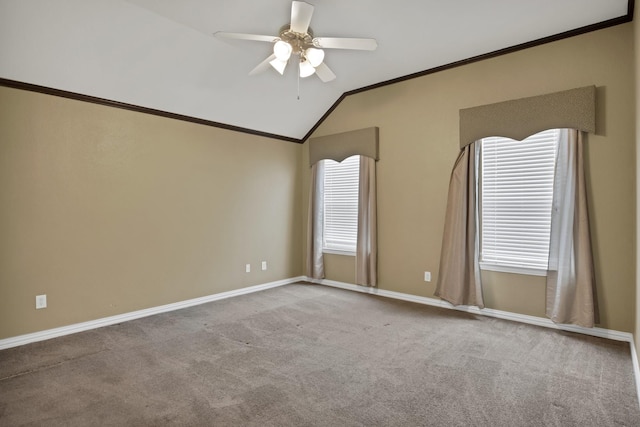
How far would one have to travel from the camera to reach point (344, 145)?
17.3 feet

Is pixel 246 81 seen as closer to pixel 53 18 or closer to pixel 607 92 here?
pixel 53 18

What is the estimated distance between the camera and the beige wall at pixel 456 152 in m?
3.23

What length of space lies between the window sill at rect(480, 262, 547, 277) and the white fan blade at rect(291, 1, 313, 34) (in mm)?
3139

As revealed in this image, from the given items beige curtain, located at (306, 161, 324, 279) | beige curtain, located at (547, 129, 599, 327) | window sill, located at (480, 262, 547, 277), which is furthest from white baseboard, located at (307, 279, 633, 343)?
A: window sill, located at (480, 262, 547, 277)

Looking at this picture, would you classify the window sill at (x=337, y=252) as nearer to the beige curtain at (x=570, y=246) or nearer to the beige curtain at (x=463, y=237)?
the beige curtain at (x=463, y=237)

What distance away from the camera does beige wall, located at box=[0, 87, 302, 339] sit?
128 inches

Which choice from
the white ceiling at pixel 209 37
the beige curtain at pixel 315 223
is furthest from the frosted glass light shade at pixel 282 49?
the beige curtain at pixel 315 223

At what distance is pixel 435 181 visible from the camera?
4.39m

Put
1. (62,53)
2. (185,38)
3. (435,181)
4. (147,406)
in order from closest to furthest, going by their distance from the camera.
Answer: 1. (147,406)
2. (62,53)
3. (185,38)
4. (435,181)

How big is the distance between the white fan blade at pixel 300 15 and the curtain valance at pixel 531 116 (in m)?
2.32

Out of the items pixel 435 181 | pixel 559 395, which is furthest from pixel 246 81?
pixel 559 395

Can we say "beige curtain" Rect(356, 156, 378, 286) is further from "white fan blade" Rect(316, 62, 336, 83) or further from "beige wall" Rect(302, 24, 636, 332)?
"white fan blade" Rect(316, 62, 336, 83)

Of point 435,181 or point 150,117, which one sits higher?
point 150,117

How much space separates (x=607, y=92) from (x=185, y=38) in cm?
412
